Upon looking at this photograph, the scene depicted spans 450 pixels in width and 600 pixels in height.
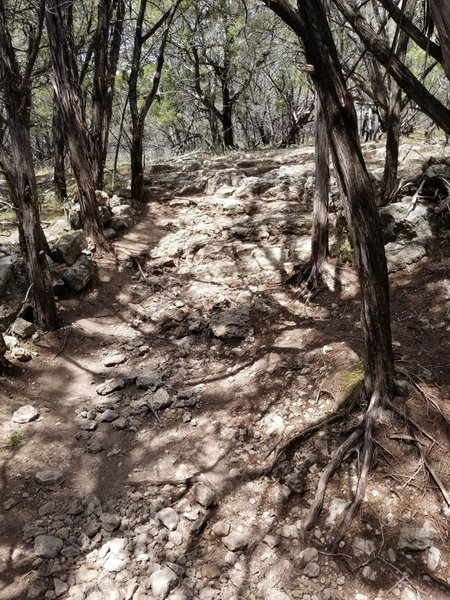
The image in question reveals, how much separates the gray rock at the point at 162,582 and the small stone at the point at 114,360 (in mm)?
2735

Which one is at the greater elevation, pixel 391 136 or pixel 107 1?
pixel 107 1

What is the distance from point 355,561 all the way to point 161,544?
1264mm

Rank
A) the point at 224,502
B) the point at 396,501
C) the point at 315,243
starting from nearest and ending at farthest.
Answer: the point at 396,501 → the point at 224,502 → the point at 315,243

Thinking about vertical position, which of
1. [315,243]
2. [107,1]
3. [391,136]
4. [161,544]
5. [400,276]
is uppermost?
[107,1]

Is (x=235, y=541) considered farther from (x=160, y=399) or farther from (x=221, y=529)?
(x=160, y=399)

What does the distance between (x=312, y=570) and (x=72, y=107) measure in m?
7.06

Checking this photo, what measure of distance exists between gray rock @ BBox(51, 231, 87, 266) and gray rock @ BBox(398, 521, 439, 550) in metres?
5.57

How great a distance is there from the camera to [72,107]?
6.96m

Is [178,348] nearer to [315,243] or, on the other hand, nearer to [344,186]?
[315,243]

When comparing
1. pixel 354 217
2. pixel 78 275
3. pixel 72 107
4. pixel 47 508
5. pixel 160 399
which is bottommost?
pixel 47 508

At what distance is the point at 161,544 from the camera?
2945 mm

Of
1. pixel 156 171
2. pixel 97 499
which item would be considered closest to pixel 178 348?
pixel 97 499

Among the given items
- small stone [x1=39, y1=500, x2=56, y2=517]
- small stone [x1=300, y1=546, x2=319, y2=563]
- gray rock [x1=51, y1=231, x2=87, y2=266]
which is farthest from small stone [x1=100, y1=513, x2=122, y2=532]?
gray rock [x1=51, y1=231, x2=87, y2=266]

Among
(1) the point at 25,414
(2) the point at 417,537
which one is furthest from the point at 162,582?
(1) the point at 25,414
